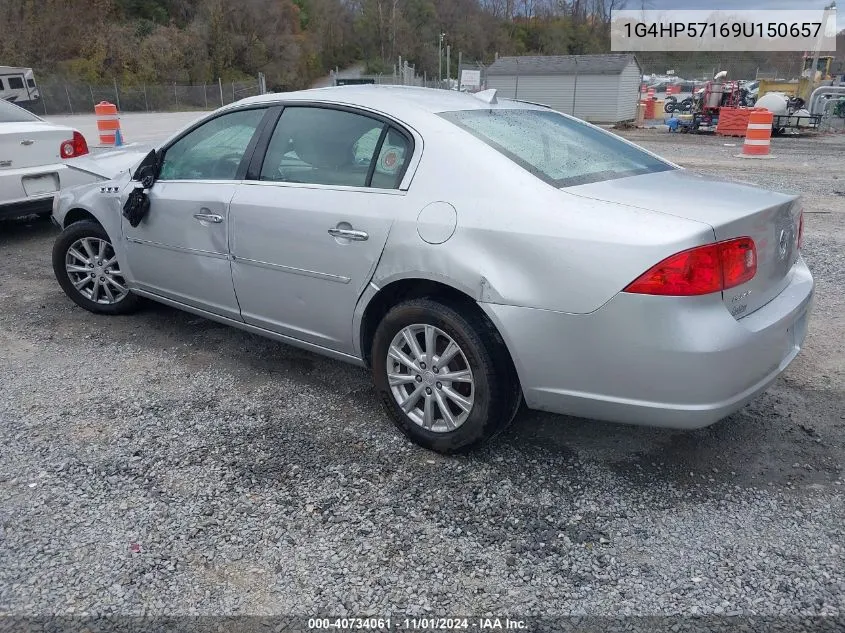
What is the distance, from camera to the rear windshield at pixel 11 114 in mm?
6719

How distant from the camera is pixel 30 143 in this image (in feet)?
21.1

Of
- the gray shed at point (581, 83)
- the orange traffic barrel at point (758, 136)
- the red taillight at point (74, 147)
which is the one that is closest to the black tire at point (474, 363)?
the red taillight at point (74, 147)

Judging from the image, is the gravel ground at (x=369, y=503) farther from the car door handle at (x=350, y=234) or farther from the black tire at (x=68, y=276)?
the car door handle at (x=350, y=234)

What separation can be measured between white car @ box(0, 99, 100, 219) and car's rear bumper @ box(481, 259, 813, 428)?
5.21 metres

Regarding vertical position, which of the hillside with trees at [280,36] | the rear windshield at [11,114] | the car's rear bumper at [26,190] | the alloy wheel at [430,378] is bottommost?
the alloy wheel at [430,378]

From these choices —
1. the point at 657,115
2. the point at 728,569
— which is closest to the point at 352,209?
the point at 728,569

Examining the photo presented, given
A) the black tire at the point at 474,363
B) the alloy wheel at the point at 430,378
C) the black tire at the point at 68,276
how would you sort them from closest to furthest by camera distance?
the black tire at the point at 474,363 < the alloy wheel at the point at 430,378 < the black tire at the point at 68,276

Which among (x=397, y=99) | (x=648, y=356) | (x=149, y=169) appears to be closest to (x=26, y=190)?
(x=149, y=169)

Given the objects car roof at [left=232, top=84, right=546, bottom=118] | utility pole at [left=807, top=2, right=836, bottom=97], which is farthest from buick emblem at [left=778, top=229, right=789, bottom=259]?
utility pole at [left=807, top=2, right=836, bottom=97]

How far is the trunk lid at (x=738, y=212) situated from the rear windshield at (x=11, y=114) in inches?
250

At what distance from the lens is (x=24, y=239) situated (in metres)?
7.14

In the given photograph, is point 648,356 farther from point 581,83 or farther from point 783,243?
point 581,83

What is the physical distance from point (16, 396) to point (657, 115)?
34.6 m

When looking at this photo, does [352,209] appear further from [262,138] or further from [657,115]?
[657,115]
